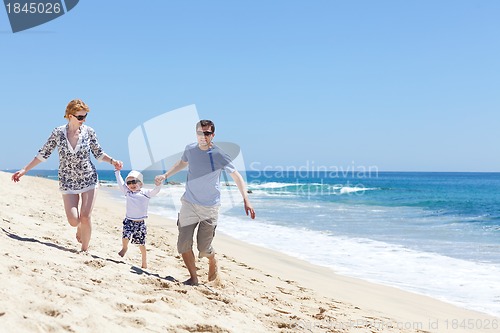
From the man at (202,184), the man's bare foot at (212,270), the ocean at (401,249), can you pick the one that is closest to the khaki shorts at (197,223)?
the man at (202,184)

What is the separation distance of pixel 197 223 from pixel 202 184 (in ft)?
1.44

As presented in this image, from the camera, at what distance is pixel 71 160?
5266mm

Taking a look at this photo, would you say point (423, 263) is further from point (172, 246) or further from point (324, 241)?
point (172, 246)

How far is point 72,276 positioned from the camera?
4.16m

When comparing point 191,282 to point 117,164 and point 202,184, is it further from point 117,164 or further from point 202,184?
point 117,164

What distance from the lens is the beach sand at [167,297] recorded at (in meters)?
3.35

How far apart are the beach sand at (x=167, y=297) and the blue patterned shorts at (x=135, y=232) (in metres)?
0.29

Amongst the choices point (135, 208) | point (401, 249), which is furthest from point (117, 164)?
point (401, 249)

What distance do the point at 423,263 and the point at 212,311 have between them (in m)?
6.53

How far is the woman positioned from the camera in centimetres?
524

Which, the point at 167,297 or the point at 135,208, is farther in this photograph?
the point at 135,208

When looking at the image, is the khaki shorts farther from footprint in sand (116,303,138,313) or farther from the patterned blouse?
footprint in sand (116,303,138,313)

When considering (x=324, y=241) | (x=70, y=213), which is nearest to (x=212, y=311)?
(x=70, y=213)

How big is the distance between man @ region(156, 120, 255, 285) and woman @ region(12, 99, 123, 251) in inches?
35.1
